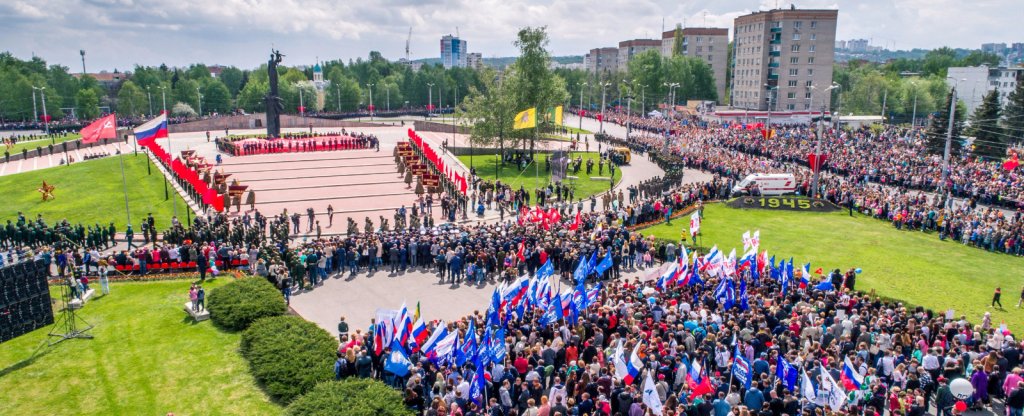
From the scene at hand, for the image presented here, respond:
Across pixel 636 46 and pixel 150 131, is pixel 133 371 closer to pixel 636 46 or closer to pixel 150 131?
pixel 150 131

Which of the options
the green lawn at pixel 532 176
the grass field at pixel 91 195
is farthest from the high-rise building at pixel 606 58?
the grass field at pixel 91 195

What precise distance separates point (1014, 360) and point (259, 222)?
2969cm

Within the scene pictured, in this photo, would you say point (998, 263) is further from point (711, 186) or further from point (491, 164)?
point (491, 164)

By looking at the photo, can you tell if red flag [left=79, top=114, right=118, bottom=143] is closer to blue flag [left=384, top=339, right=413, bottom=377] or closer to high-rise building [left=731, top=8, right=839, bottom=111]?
blue flag [left=384, top=339, right=413, bottom=377]

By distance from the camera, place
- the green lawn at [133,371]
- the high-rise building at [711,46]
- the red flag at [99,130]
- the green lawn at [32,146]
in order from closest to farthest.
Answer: the green lawn at [133,371]
the red flag at [99,130]
the green lawn at [32,146]
the high-rise building at [711,46]

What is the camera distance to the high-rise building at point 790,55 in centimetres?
10200

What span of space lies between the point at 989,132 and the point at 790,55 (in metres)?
48.2

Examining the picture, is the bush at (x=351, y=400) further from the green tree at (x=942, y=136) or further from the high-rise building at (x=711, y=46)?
the high-rise building at (x=711, y=46)

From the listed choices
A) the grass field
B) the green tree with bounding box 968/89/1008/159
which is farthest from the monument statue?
the green tree with bounding box 968/89/1008/159

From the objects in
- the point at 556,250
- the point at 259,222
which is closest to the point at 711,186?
the point at 556,250

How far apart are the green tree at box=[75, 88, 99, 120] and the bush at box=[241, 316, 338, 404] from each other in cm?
10489

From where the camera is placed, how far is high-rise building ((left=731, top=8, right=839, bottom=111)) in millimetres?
102000

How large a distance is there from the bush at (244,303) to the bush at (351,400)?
621 cm

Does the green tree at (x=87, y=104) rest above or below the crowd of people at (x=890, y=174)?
above
